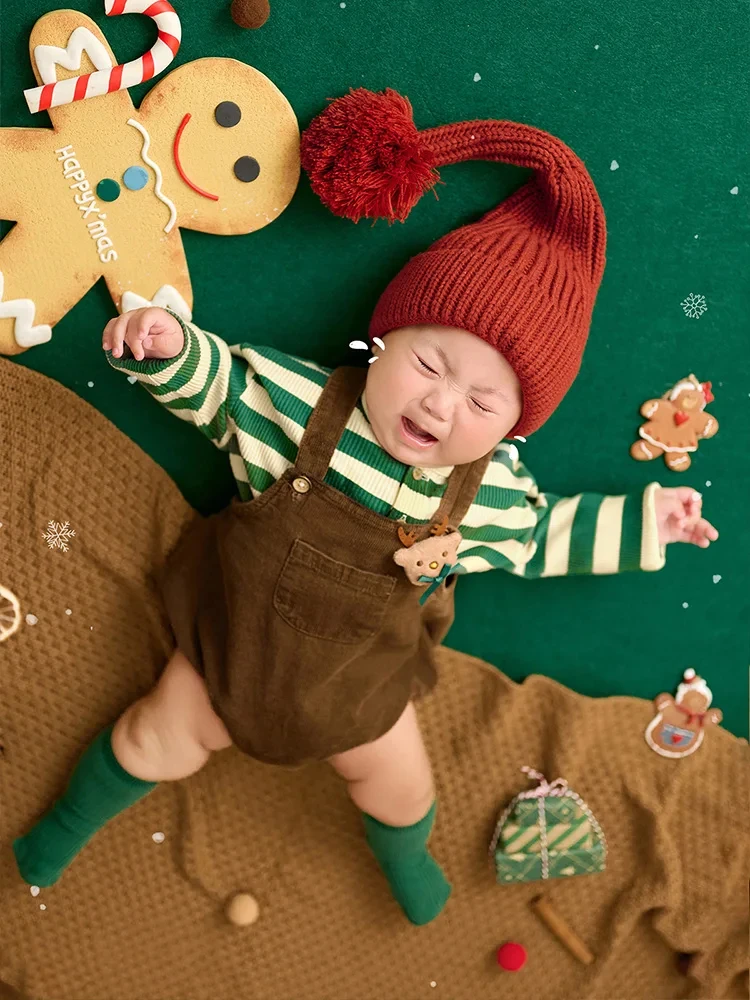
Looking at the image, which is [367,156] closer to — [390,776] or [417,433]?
[417,433]

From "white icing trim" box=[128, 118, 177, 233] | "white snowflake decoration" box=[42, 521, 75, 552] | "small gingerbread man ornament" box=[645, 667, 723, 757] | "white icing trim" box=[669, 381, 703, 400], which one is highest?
"white icing trim" box=[128, 118, 177, 233]

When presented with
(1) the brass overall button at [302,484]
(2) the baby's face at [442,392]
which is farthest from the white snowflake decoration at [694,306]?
(1) the brass overall button at [302,484]

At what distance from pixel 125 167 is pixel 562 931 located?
1145 mm

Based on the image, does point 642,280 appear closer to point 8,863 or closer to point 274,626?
point 274,626

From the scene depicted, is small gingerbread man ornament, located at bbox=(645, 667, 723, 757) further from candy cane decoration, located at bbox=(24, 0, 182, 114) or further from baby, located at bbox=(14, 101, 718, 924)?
candy cane decoration, located at bbox=(24, 0, 182, 114)

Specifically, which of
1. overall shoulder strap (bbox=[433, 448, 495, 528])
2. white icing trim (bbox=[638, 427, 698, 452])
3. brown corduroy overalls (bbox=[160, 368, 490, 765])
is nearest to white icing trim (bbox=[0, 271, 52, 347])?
brown corduroy overalls (bbox=[160, 368, 490, 765])

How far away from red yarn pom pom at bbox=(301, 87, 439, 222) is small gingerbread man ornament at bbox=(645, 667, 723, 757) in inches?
29.7

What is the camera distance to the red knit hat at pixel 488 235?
0.88m

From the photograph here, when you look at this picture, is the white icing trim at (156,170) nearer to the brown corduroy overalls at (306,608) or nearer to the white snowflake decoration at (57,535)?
the brown corduroy overalls at (306,608)

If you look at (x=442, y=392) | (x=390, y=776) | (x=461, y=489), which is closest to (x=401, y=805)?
(x=390, y=776)

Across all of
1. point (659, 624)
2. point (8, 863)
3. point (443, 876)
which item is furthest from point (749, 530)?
point (8, 863)

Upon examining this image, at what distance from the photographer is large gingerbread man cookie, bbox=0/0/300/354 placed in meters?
0.92

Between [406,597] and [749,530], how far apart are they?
0.49m

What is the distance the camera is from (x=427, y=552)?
3.13ft
